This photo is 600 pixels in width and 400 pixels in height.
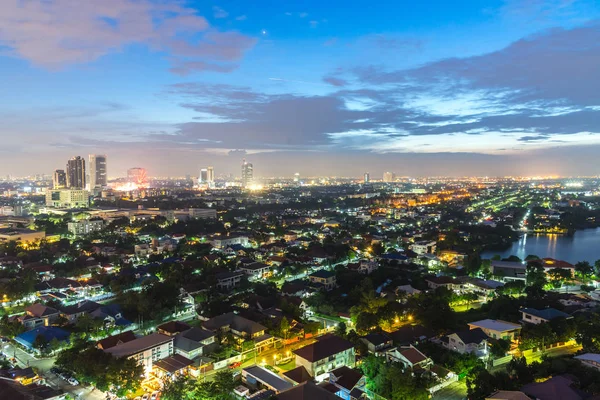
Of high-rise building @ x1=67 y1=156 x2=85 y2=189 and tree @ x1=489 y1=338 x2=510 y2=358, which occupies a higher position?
high-rise building @ x1=67 y1=156 x2=85 y2=189

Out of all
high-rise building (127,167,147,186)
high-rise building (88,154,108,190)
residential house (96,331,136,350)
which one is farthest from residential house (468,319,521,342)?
high-rise building (127,167,147,186)

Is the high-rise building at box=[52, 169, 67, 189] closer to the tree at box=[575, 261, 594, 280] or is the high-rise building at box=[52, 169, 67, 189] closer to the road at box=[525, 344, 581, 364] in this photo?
the tree at box=[575, 261, 594, 280]

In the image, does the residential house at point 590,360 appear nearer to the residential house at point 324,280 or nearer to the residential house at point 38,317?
the residential house at point 324,280

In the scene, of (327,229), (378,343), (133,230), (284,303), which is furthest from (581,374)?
(133,230)

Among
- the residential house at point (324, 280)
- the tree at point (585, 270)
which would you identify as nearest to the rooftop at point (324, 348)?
the residential house at point (324, 280)

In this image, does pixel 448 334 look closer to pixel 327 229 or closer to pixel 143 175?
pixel 327 229

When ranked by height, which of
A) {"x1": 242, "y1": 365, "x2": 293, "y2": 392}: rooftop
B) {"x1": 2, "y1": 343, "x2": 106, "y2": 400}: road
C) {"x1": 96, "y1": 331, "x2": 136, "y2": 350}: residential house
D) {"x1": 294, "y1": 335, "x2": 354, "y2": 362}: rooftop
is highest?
{"x1": 294, "y1": 335, "x2": 354, "y2": 362}: rooftop
